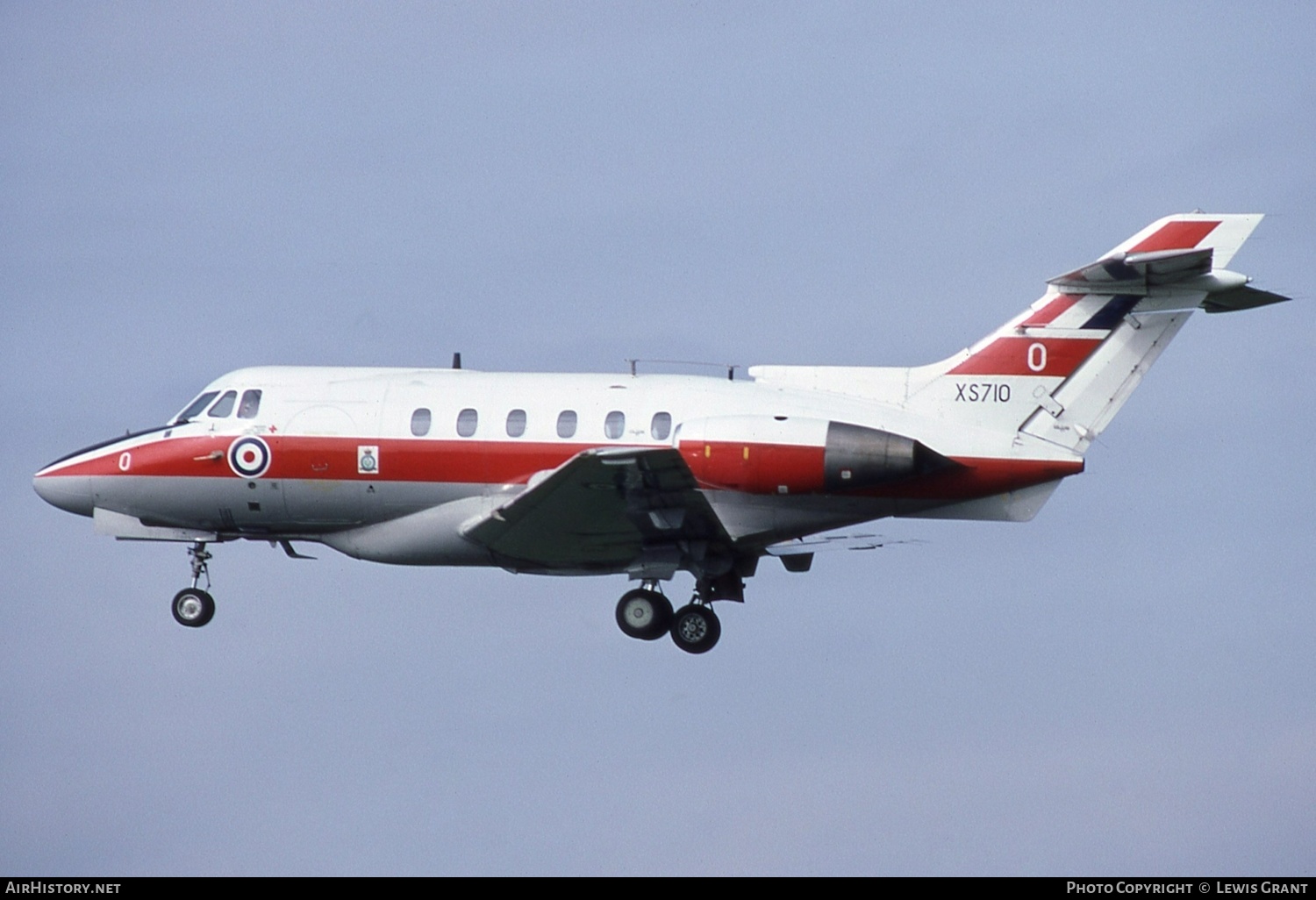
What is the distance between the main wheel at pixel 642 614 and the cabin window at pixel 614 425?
8.91 ft

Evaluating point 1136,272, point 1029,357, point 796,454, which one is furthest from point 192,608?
point 1136,272

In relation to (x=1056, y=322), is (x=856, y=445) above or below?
below

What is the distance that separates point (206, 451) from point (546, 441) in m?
5.76

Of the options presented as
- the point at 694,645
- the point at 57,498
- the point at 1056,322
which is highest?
the point at 1056,322

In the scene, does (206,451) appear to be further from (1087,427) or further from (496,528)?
(1087,427)

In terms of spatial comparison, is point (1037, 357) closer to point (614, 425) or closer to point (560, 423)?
point (614, 425)

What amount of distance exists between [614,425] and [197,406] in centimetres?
731

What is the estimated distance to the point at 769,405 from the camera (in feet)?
115

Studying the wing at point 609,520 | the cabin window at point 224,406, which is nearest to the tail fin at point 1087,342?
the wing at point 609,520

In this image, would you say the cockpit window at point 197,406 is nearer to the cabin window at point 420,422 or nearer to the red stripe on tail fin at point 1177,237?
the cabin window at point 420,422

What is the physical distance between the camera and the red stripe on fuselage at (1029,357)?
1380 inches

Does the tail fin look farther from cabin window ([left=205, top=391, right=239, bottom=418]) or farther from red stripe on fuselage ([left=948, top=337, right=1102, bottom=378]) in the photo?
cabin window ([left=205, top=391, right=239, bottom=418])

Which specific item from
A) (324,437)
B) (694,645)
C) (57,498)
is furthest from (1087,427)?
(57,498)
